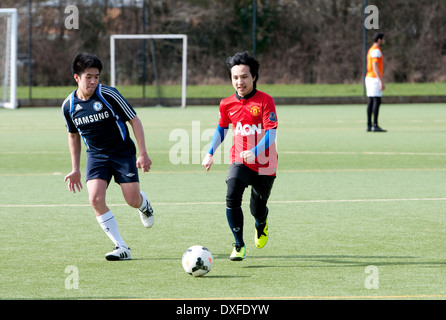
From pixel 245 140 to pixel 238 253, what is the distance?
0.92m

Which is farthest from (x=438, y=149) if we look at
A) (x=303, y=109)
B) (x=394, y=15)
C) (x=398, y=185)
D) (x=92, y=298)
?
(x=394, y=15)

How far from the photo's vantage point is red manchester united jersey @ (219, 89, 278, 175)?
669 centimetres

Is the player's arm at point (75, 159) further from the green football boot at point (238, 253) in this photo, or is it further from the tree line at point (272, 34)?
the tree line at point (272, 34)

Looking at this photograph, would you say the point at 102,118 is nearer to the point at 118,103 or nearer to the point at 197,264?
the point at 118,103

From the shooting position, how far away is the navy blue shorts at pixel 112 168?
270 inches

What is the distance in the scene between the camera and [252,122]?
6.72 meters

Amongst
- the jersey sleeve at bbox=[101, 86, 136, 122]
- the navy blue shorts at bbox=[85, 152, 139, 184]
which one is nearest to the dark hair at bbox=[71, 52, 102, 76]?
the jersey sleeve at bbox=[101, 86, 136, 122]

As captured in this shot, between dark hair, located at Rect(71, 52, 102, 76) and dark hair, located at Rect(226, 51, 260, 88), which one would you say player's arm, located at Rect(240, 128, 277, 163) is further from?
dark hair, located at Rect(71, 52, 102, 76)

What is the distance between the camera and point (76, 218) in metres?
8.61

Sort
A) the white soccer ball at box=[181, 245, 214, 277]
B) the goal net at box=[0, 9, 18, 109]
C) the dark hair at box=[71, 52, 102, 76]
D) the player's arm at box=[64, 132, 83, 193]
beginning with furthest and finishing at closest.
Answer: the goal net at box=[0, 9, 18, 109] < the player's arm at box=[64, 132, 83, 193] < the dark hair at box=[71, 52, 102, 76] < the white soccer ball at box=[181, 245, 214, 277]

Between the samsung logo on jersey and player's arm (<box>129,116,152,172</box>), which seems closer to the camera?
player's arm (<box>129,116,152,172</box>)

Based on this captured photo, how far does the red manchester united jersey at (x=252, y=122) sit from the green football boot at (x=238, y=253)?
0.64 metres

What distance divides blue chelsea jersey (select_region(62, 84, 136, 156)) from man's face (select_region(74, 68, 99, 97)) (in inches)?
3.9

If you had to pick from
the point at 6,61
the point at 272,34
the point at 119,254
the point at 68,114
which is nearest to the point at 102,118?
the point at 68,114
